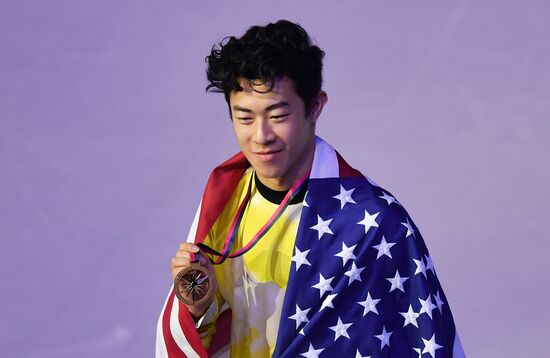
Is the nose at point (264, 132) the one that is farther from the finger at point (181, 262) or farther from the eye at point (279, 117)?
the finger at point (181, 262)

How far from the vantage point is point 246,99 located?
3.23 m

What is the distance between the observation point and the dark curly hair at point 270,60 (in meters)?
3.23

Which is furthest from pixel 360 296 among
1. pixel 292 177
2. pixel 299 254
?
pixel 292 177

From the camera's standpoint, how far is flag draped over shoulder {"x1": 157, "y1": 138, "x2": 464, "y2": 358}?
3.24m

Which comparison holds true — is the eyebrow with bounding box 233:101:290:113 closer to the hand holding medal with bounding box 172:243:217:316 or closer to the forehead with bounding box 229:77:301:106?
the forehead with bounding box 229:77:301:106

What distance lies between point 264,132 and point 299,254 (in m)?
0.33

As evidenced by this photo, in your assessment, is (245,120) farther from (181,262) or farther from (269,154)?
(181,262)

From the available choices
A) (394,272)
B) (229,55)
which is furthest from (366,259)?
(229,55)

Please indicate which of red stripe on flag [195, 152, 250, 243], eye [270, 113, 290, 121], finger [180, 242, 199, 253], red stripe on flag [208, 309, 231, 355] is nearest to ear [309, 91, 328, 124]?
eye [270, 113, 290, 121]

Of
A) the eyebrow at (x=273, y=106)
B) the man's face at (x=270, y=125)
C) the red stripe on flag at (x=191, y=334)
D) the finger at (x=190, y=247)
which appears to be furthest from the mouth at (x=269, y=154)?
the red stripe on flag at (x=191, y=334)

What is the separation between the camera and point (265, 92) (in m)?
3.22

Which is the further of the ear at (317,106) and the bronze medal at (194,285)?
the ear at (317,106)

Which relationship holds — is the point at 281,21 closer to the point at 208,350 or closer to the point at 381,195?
the point at 381,195

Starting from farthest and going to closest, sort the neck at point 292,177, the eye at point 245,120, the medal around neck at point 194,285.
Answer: the neck at point 292,177 < the eye at point 245,120 < the medal around neck at point 194,285
